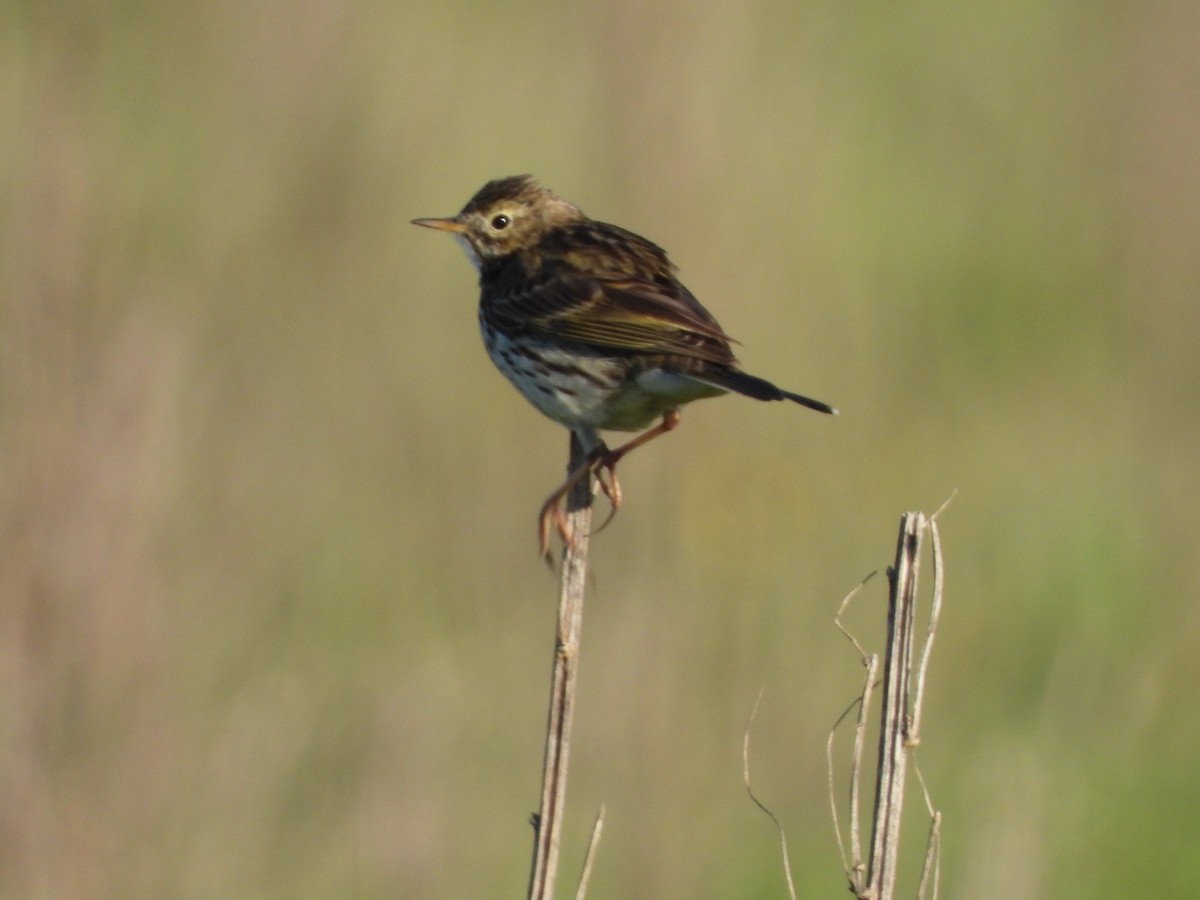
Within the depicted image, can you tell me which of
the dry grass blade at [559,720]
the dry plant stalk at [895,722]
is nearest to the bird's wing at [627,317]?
the dry grass blade at [559,720]

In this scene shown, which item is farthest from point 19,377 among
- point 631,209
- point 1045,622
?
point 1045,622

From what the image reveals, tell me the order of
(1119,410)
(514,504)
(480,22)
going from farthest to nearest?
(480,22), (1119,410), (514,504)

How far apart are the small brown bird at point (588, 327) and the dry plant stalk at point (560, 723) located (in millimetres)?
696

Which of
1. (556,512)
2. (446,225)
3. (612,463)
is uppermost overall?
(446,225)

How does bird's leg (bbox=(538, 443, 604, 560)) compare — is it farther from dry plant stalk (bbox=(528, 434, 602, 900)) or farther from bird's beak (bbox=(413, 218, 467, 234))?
bird's beak (bbox=(413, 218, 467, 234))

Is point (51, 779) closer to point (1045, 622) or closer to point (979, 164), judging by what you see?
point (1045, 622)

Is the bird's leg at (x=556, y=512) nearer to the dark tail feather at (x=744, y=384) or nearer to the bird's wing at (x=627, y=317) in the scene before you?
the dark tail feather at (x=744, y=384)

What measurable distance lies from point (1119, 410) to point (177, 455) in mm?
4270

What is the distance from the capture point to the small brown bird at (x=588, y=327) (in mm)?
5043

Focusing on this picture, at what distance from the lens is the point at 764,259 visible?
750 centimetres

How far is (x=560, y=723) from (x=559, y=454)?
3.96 m

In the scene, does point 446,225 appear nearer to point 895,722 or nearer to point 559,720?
point 559,720

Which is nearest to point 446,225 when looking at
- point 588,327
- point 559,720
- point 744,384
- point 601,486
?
point 588,327

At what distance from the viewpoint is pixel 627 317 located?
216 inches
